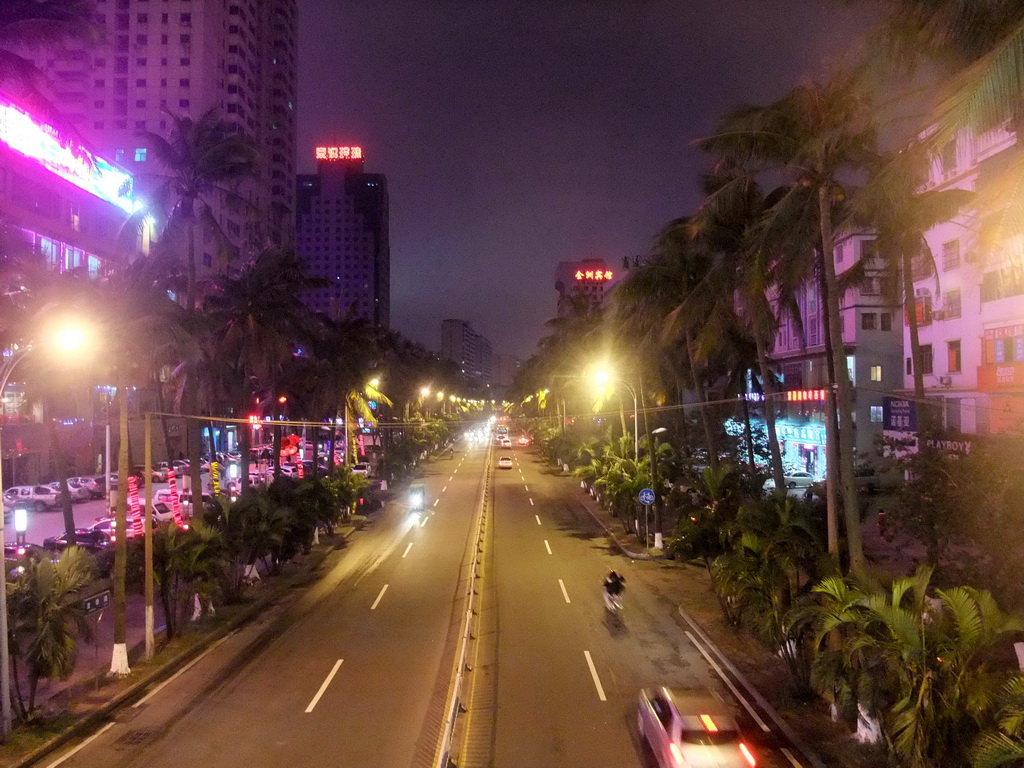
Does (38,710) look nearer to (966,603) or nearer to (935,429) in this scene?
(966,603)

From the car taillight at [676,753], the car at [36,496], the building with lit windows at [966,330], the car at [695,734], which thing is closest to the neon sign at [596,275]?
the building with lit windows at [966,330]

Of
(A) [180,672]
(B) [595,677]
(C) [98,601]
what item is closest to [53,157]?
(C) [98,601]

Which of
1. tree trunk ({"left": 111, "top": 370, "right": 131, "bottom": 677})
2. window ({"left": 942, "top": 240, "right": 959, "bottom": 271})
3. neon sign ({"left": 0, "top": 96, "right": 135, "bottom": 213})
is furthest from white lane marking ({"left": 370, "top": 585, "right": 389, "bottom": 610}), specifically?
neon sign ({"left": 0, "top": 96, "right": 135, "bottom": 213})

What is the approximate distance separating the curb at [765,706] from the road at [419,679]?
0.36 m

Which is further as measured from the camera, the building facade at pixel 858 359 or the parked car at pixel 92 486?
the parked car at pixel 92 486

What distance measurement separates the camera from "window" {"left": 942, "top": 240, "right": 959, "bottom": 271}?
3106 centimetres

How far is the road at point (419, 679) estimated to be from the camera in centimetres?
1239

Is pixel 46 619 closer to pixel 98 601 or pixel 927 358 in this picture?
pixel 98 601

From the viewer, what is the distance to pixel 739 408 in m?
50.5

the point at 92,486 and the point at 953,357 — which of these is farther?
the point at 92,486

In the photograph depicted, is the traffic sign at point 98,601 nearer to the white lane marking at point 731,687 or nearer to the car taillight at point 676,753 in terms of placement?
the white lane marking at point 731,687

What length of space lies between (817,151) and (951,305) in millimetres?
21259

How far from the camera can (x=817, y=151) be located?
15477mm

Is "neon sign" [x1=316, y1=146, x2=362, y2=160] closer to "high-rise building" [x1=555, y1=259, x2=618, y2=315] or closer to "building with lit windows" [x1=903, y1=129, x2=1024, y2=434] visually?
"high-rise building" [x1=555, y1=259, x2=618, y2=315]
